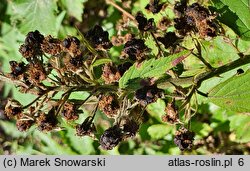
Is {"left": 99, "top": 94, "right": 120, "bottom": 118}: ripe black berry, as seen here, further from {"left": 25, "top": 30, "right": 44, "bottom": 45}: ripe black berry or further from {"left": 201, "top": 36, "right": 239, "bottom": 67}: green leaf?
{"left": 201, "top": 36, "right": 239, "bottom": 67}: green leaf

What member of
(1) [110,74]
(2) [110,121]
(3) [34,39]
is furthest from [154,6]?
(2) [110,121]

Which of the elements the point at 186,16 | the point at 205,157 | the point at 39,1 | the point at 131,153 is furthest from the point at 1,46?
the point at 186,16

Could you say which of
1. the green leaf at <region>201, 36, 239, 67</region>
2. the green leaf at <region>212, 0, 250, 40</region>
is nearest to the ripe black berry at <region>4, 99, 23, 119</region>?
the green leaf at <region>212, 0, 250, 40</region>

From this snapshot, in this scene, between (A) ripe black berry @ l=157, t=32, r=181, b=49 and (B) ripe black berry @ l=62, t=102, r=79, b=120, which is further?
(A) ripe black berry @ l=157, t=32, r=181, b=49

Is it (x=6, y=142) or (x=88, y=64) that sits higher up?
(x=6, y=142)

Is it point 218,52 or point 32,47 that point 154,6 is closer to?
point 218,52

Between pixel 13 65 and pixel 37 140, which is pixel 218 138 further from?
pixel 13 65
